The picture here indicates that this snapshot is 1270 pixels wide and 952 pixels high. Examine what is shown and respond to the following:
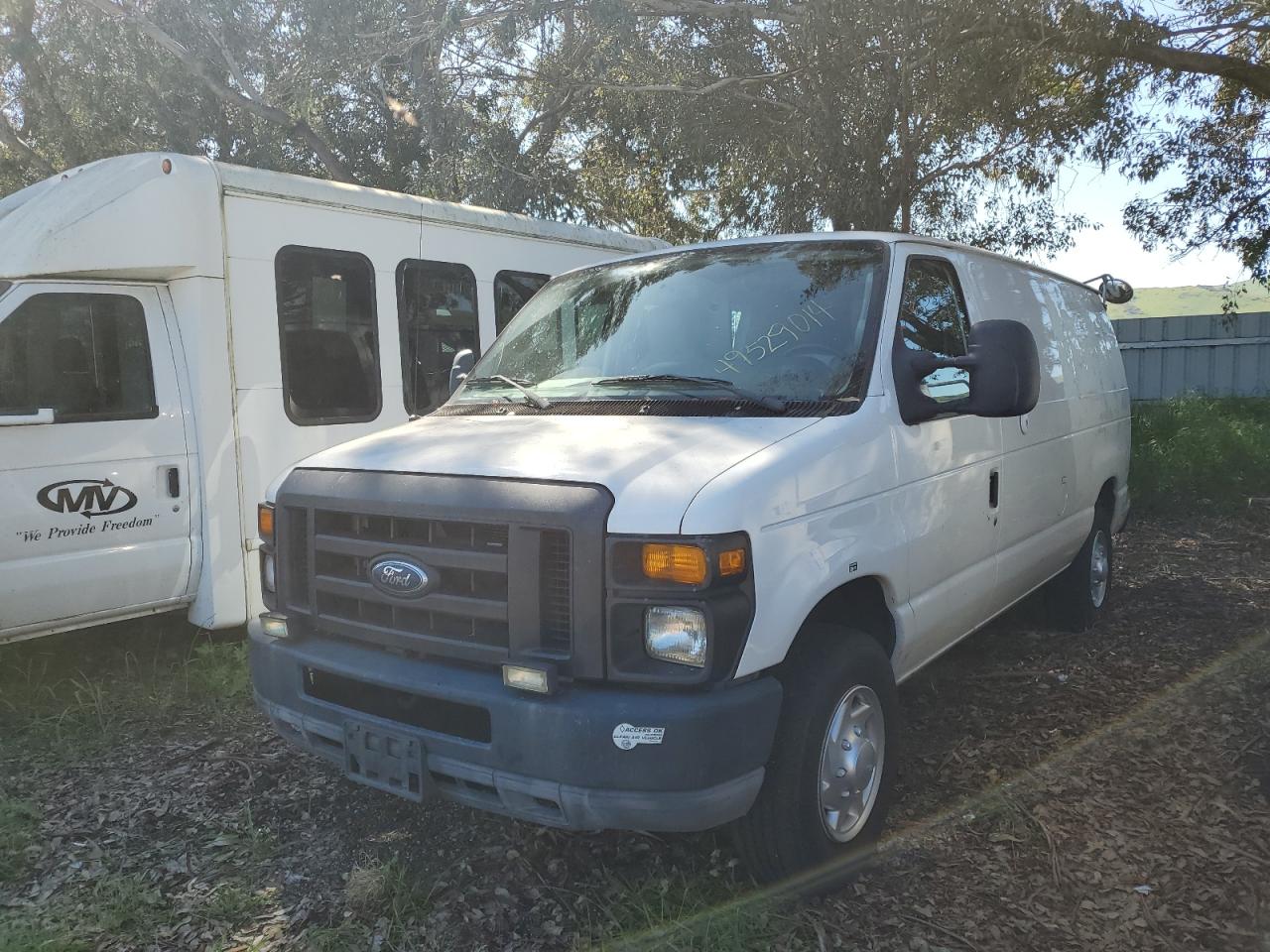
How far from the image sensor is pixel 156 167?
17.7 feet

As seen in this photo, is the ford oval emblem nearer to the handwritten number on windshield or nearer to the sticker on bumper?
the sticker on bumper

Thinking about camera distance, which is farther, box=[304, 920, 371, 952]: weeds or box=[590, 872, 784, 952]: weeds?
box=[304, 920, 371, 952]: weeds

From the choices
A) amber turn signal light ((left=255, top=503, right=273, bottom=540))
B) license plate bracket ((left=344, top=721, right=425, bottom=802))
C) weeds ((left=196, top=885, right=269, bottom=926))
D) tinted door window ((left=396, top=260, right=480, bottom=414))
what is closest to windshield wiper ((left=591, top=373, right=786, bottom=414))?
amber turn signal light ((left=255, top=503, right=273, bottom=540))

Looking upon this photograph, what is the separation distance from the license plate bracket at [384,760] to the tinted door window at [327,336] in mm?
3388

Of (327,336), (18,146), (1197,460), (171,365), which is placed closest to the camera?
(171,365)

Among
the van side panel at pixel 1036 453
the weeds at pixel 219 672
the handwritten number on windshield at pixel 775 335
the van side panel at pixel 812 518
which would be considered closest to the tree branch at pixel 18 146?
the weeds at pixel 219 672

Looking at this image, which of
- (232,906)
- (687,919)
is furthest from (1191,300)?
(232,906)

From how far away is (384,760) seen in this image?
298 cm

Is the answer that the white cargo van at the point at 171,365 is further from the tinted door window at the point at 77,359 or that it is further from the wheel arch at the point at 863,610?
the wheel arch at the point at 863,610

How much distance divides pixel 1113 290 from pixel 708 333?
4112 millimetres

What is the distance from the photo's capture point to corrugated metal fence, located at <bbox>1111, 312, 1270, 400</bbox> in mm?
16359

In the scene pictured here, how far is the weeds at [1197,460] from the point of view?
10156 mm

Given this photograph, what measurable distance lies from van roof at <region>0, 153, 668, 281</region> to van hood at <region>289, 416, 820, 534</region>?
2.58 m

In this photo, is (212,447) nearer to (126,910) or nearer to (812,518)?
(126,910)
